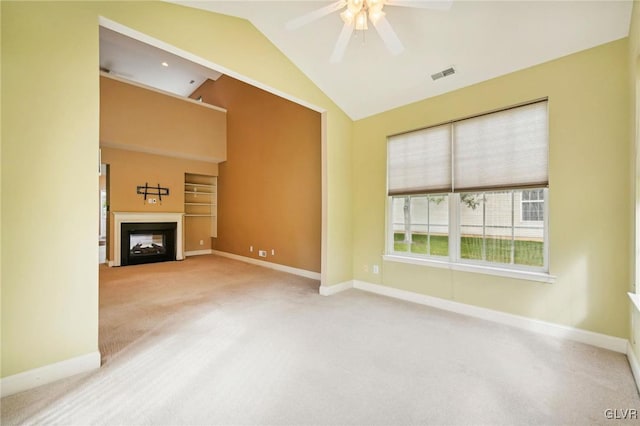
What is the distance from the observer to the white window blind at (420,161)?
3.43 m

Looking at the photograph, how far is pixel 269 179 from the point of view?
6145 millimetres

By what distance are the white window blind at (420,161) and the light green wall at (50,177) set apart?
319 cm

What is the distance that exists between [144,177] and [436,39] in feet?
22.3

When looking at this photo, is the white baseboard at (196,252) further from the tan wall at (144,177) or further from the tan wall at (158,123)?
the tan wall at (158,123)

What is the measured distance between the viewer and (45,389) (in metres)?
1.80

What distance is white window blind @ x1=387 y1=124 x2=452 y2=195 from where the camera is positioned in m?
3.43

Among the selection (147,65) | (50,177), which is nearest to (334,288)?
(50,177)

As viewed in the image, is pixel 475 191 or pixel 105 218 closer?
pixel 475 191

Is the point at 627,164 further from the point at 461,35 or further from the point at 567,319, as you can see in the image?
the point at 461,35

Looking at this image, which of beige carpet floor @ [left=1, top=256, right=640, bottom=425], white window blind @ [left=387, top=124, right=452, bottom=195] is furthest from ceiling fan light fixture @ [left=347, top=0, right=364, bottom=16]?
beige carpet floor @ [left=1, top=256, right=640, bottom=425]

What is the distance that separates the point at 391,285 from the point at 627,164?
271cm

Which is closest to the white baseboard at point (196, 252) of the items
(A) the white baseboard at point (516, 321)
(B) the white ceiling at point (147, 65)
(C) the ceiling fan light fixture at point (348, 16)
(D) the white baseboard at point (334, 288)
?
(B) the white ceiling at point (147, 65)

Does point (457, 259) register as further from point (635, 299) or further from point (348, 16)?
point (348, 16)

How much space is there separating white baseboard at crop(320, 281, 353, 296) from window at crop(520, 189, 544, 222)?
2.51 metres
